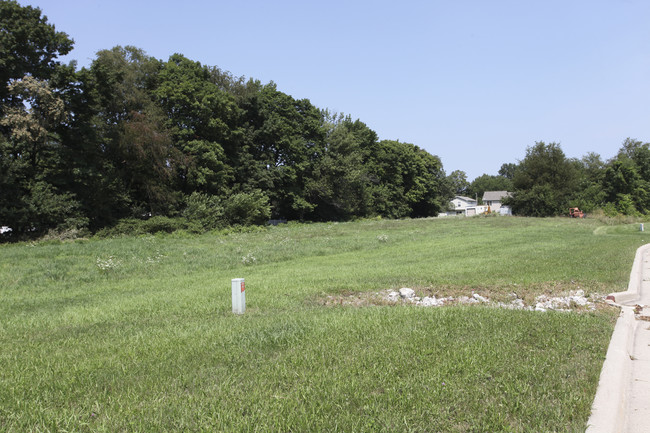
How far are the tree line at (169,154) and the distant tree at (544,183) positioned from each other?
161 mm

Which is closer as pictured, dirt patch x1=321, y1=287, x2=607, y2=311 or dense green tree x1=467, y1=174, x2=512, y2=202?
dirt patch x1=321, y1=287, x2=607, y2=311

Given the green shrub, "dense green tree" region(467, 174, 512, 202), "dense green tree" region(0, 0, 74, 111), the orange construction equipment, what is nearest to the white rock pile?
the green shrub

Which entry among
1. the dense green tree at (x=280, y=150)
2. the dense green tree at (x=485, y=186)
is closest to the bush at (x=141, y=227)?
the dense green tree at (x=280, y=150)

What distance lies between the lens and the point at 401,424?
10.1 feet

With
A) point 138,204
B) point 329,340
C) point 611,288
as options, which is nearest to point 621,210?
point 611,288

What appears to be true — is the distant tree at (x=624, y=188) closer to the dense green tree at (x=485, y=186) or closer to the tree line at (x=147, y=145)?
the tree line at (x=147, y=145)

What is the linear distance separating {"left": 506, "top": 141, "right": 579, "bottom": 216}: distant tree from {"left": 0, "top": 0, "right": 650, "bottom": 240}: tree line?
0.16 metres

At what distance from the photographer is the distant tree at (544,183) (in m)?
54.4

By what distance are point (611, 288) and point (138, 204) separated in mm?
36083

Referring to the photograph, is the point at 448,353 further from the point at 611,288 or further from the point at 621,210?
the point at 621,210

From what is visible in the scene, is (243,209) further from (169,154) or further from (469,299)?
(469,299)

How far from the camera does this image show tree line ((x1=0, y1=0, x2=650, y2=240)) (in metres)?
27.1

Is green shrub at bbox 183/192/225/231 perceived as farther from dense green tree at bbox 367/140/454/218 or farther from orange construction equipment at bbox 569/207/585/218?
orange construction equipment at bbox 569/207/585/218

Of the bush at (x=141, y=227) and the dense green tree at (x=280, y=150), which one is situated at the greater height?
the dense green tree at (x=280, y=150)
